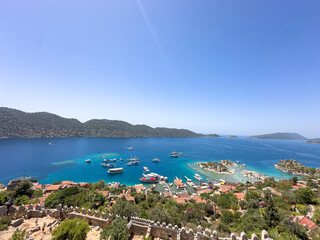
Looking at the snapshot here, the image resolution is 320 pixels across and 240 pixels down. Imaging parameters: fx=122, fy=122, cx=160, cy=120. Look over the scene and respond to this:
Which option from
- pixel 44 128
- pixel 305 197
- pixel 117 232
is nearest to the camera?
pixel 117 232

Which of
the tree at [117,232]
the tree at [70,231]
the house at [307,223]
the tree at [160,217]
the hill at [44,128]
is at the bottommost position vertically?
the tree at [160,217]

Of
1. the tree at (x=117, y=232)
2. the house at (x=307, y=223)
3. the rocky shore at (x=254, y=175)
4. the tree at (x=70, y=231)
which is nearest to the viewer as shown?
the tree at (x=70, y=231)

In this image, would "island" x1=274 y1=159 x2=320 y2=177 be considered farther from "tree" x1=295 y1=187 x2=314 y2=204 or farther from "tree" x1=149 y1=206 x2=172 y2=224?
"tree" x1=149 y1=206 x2=172 y2=224

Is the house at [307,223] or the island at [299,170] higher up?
the house at [307,223]

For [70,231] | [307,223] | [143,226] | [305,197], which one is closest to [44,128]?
[70,231]

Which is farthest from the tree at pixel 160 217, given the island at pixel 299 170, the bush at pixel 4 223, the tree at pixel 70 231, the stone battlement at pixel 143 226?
the island at pixel 299 170

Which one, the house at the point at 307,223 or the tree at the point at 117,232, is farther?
the house at the point at 307,223

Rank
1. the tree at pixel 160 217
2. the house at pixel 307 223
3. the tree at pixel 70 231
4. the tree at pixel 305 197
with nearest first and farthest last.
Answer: the tree at pixel 70 231
the house at pixel 307 223
the tree at pixel 160 217
the tree at pixel 305 197

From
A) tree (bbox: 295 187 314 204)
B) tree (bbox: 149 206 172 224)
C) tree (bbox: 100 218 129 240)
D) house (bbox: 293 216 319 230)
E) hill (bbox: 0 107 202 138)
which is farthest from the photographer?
hill (bbox: 0 107 202 138)

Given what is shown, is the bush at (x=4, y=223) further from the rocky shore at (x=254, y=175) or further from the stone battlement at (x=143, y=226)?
the rocky shore at (x=254, y=175)

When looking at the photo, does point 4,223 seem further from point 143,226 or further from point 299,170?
point 299,170

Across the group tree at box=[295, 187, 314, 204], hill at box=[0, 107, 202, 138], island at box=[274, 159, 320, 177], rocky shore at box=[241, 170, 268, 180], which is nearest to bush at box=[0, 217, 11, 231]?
tree at box=[295, 187, 314, 204]
